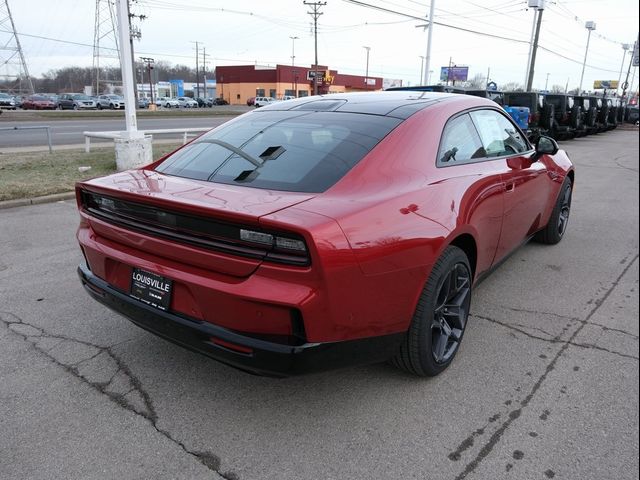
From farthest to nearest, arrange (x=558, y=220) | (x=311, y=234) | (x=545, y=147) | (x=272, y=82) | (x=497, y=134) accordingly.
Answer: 1. (x=272, y=82)
2. (x=558, y=220)
3. (x=545, y=147)
4. (x=497, y=134)
5. (x=311, y=234)

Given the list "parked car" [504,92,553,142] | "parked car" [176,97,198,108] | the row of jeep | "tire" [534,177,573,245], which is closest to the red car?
"tire" [534,177,573,245]

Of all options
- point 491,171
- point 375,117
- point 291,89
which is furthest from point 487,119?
point 291,89

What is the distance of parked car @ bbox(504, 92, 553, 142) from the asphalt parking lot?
1464 cm

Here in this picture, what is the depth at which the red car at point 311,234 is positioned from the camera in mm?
2082

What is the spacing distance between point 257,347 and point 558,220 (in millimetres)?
4371

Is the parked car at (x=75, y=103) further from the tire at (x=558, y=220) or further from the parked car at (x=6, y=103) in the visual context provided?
the tire at (x=558, y=220)

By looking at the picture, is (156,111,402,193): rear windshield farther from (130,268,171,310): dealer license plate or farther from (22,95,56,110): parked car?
(22,95,56,110): parked car

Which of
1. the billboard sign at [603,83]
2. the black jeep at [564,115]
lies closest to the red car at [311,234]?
the black jeep at [564,115]

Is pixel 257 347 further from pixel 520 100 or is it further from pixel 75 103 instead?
pixel 75 103

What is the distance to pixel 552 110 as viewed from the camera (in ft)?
58.4

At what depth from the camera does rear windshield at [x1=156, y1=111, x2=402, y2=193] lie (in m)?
2.53

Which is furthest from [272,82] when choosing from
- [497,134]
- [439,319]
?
[439,319]

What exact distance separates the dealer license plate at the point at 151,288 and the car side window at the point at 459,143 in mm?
1676

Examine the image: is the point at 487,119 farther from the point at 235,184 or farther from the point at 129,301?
the point at 129,301
